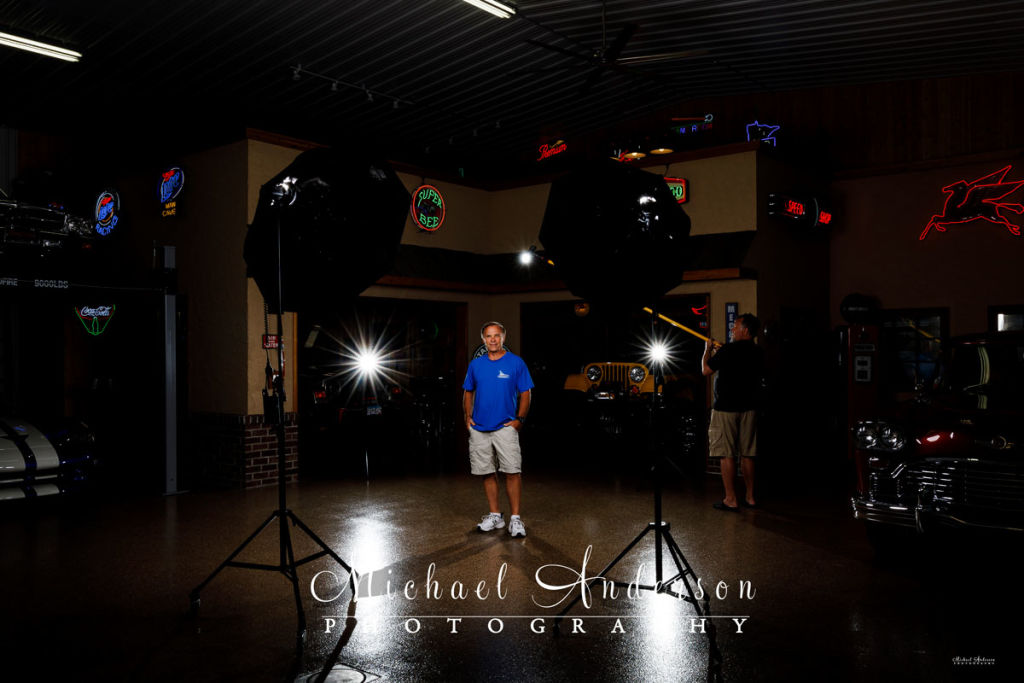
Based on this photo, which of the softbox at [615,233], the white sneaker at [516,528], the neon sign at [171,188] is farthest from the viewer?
the neon sign at [171,188]

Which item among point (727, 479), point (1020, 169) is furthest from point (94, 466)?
point (1020, 169)

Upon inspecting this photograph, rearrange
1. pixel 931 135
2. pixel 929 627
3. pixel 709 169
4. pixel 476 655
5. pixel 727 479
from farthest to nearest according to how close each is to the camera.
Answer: pixel 931 135 → pixel 709 169 → pixel 727 479 → pixel 929 627 → pixel 476 655

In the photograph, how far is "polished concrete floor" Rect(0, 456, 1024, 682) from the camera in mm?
3639

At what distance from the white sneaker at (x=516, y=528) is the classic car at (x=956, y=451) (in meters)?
2.40

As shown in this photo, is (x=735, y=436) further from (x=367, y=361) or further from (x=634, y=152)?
(x=367, y=361)

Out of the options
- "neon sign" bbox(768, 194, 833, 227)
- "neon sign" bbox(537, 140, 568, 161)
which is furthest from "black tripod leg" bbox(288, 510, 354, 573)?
"neon sign" bbox(537, 140, 568, 161)

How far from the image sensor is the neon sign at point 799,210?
9.59 meters

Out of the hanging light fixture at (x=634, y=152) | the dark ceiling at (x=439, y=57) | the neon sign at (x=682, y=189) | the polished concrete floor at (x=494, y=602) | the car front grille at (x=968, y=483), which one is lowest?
the polished concrete floor at (x=494, y=602)

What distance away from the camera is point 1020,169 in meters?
10.2

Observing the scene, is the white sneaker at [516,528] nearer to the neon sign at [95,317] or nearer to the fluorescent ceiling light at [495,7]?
the fluorescent ceiling light at [495,7]

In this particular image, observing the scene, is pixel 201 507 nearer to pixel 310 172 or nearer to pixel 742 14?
pixel 310 172

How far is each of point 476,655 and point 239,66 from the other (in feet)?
24.8

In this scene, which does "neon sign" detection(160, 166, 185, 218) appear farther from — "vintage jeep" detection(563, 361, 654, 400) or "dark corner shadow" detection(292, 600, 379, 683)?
"dark corner shadow" detection(292, 600, 379, 683)

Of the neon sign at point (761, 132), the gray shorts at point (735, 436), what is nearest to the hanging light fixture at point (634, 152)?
the neon sign at point (761, 132)
